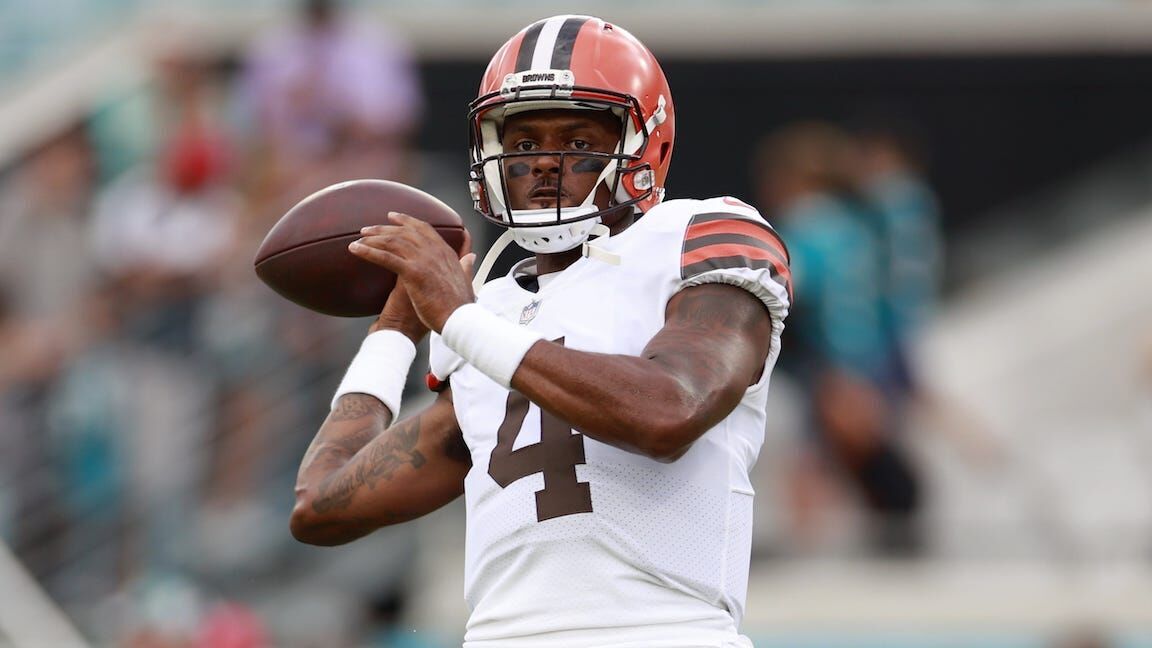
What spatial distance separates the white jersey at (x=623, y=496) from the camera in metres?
3.40

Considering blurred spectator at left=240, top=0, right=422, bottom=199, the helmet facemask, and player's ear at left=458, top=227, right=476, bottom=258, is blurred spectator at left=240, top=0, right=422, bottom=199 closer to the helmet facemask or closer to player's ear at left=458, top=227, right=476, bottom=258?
Answer: player's ear at left=458, top=227, right=476, bottom=258

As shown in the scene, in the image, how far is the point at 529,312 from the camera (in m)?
3.69

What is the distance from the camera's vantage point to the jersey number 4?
3.44 meters

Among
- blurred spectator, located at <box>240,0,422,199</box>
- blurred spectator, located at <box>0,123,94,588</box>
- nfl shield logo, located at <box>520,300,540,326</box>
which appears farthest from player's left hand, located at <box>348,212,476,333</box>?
blurred spectator, located at <box>0,123,94,588</box>

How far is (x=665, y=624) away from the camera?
3.38m

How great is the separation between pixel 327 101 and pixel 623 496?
5078 mm

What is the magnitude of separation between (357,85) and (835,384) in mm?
2446

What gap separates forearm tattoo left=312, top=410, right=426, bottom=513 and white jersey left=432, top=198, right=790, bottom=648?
0.96 feet

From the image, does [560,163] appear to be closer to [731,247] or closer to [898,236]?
[731,247]

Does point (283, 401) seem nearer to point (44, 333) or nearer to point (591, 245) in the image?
point (44, 333)

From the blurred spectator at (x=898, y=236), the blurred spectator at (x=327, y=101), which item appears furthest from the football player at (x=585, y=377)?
the blurred spectator at (x=898, y=236)

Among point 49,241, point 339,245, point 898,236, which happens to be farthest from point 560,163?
point 49,241

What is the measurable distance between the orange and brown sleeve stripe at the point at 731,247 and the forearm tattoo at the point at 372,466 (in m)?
0.78

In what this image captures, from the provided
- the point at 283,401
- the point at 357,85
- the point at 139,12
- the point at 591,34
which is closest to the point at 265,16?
the point at 139,12
